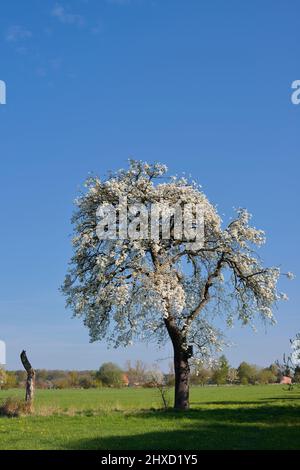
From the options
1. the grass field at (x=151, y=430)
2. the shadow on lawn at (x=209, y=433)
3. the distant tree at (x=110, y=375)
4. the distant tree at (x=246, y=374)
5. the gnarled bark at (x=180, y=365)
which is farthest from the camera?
the distant tree at (x=246, y=374)

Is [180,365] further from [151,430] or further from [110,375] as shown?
[110,375]

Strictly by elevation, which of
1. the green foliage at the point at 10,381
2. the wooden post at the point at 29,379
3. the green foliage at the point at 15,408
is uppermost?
the wooden post at the point at 29,379

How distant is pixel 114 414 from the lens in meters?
30.7

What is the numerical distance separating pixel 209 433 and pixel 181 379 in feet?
38.8

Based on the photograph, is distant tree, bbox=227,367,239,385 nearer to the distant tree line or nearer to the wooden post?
the distant tree line

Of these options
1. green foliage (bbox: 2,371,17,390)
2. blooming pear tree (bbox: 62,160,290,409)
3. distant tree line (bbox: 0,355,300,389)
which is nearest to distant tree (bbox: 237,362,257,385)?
distant tree line (bbox: 0,355,300,389)

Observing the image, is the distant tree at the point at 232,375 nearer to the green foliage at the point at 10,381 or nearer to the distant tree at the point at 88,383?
the distant tree at the point at 88,383

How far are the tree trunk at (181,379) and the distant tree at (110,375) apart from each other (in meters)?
74.5

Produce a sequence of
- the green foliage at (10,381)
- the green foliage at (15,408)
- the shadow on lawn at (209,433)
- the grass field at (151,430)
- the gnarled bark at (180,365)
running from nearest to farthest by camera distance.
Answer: the shadow on lawn at (209,433)
the grass field at (151,430)
the green foliage at (15,408)
the gnarled bark at (180,365)
the green foliage at (10,381)

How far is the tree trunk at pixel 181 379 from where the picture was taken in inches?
Result: 1345

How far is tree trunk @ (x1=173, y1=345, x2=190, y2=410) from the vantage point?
34156 millimetres

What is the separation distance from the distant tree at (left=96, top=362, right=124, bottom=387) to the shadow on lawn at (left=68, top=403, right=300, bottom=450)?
78.8 meters

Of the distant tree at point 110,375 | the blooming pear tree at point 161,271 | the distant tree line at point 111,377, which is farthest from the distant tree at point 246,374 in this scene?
the blooming pear tree at point 161,271

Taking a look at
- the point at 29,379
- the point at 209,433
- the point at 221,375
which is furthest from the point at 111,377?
the point at 209,433
